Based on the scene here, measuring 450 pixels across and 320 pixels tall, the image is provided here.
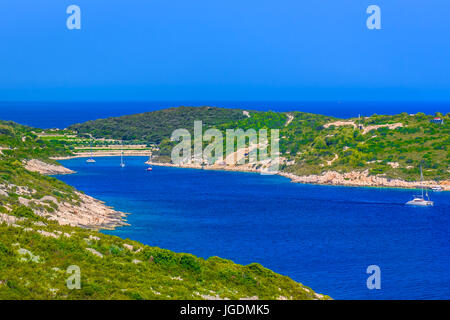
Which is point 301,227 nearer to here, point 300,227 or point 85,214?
point 300,227

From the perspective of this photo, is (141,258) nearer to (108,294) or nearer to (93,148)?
(108,294)

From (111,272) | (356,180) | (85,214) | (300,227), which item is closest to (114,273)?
(111,272)

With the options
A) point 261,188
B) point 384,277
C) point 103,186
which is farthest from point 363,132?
point 384,277

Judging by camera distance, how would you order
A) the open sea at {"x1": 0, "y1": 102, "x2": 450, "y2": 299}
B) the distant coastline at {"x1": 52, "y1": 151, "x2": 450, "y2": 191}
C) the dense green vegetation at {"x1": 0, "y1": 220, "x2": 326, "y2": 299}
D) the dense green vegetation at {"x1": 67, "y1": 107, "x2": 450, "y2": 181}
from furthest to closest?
the dense green vegetation at {"x1": 67, "y1": 107, "x2": 450, "y2": 181} < the distant coastline at {"x1": 52, "y1": 151, "x2": 450, "y2": 191} < the open sea at {"x1": 0, "y1": 102, "x2": 450, "y2": 299} < the dense green vegetation at {"x1": 0, "y1": 220, "x2": 326, "y2": 299}

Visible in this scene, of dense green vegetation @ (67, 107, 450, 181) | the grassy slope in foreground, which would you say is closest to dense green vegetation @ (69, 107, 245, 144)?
dense green vegetation @ (67, 107, 450, 181)

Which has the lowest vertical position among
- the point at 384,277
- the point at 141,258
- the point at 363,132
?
the point at 384,277

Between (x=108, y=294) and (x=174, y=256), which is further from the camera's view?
(x=174, y=256)

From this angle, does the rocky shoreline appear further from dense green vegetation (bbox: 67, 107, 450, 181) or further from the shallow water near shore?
dense green vegetation (bbox: 67, 107, 450, 181)
